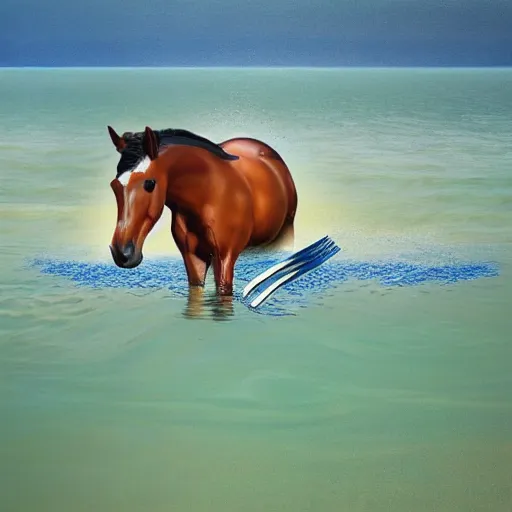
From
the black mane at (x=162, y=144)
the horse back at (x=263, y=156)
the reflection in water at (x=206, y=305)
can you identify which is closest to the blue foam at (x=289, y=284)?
the reflection in water at (x=206, y=305)

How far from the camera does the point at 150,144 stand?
1.88 m

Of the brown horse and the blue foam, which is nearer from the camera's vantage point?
the brown horse

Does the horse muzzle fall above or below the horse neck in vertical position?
below

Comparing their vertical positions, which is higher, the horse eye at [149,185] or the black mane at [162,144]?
the black mane at [162,144]

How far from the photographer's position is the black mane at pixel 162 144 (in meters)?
1.88

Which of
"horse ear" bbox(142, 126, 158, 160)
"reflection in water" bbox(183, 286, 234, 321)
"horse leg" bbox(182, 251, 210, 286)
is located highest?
"horse ear" bbox(142, 126, 158, 160)

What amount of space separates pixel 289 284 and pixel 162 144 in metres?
0.44

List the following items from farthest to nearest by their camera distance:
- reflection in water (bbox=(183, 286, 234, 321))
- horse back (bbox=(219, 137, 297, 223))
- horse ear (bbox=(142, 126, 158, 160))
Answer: horse back (bbox=(219, 137, 297, 223)) < reflection in water (bbox=(183, 286, 234, 321)) < horse ear (bbox=(142, 126, 158, 160))

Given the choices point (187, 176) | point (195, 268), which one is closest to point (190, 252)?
point (195, 268)

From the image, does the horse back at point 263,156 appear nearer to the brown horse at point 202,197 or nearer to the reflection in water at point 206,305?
the brown horse at point 202,197

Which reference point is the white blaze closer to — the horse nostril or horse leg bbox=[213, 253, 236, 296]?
the horse nostril

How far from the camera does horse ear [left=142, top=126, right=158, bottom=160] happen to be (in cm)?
187

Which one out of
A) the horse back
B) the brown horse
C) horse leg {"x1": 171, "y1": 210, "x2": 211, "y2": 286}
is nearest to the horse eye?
the brown horse

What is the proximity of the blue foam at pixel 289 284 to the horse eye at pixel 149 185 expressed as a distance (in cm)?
30
